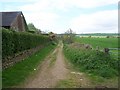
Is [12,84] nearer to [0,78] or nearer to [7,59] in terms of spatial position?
[0,78]

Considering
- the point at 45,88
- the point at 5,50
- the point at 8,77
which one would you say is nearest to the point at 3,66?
the point at 5,50

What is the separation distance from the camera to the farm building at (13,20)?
45.6m

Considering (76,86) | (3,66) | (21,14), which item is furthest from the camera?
(21,14)

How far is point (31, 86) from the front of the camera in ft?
40.7

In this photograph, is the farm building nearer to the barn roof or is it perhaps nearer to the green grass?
the barn roof

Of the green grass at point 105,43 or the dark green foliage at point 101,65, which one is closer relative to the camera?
the dark green foliage at point 101,65

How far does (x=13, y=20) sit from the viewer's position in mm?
47125

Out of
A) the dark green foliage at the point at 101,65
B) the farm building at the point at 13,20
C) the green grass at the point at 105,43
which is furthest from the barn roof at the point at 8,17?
the dark green foliage at the point at 101,65

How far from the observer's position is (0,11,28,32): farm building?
45.6 meters

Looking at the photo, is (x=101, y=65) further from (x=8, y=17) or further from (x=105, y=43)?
(x=105, y=43)

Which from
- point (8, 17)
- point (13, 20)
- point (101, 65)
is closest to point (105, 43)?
point (13, 20)

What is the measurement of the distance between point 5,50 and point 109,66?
698 centimetres

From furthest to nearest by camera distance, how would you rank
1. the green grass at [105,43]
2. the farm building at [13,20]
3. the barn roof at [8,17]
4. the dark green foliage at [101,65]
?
1. the green grass at [105,43]
2. the barn roof at [8,17]
3. the farm building at [13,20]
4. the dark green foliage at [101,65]

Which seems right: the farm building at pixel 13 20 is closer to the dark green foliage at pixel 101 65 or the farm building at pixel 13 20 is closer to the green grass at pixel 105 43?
the green grass at pixel 105 43
